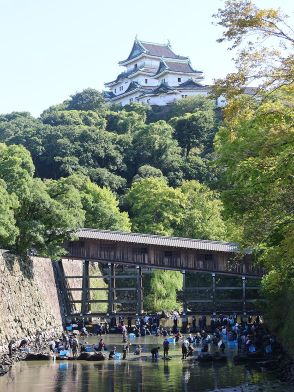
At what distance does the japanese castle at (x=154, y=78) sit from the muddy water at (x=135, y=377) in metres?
71.5

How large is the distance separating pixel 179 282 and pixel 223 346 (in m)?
16.8

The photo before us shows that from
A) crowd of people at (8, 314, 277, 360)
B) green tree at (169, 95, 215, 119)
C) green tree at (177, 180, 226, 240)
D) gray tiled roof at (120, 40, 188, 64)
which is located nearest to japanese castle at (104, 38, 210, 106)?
gray tiled roof at (120, 40, 188, 64)

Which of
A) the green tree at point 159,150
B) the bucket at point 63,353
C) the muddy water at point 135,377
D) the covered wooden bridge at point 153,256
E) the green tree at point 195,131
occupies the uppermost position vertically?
the green tree at point 195,131

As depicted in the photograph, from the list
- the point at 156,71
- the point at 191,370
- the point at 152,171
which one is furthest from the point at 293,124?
the point at 156,71

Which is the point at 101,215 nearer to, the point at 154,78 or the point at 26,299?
the point at 26,299

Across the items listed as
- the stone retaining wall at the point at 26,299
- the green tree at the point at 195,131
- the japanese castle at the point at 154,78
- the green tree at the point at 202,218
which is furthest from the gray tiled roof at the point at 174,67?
the stone retaining wall at the point at 26,299

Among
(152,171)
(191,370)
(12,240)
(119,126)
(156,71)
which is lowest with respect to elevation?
(191,370)

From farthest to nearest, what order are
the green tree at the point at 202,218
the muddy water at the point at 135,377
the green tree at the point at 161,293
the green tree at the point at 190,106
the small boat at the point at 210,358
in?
1. the green tree at the point at 190,106
2. the green tree at the point at 202,218
3. the green tree at the point at 161,293
4. the small boat at the point at 210,358
5. the muddy water at the point at 135,377

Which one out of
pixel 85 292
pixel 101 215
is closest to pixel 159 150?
pixel 101 215

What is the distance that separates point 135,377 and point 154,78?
269 feet

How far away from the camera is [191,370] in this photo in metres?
23.6

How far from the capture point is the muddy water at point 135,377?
19.8 meters

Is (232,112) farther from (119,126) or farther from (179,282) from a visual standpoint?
(119,126)

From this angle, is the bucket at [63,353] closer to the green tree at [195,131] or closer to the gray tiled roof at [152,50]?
the green tree at [195,131]
